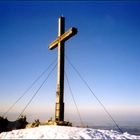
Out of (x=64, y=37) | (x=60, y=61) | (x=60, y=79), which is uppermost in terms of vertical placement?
(x=64, y=37)

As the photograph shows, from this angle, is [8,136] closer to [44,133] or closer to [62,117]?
[44,133]

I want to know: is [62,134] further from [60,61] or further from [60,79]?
[60,61]

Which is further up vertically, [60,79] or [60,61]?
[60,61]

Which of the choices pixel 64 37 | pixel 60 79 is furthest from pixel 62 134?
pixel 64 37

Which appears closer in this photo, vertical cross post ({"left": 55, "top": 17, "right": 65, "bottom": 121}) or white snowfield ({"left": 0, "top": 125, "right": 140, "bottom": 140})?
white snowfield ({"left": 0, "top": 125, "right": 140, "bottom": 140})

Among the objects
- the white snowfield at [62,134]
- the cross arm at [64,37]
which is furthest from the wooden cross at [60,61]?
the white snowfield at [62,134]

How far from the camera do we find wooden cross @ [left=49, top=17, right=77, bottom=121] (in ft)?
33.3

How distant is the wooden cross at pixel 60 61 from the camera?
1016 centimetres

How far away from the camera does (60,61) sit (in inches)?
424

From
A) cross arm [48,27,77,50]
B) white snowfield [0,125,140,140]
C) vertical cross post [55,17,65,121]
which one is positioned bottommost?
white snowfield [0,125,140,140]

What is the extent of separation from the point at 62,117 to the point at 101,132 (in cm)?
238

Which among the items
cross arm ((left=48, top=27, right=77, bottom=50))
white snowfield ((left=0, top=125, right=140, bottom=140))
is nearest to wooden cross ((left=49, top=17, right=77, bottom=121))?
cross arm ((left=48, top=27, right=77, bottom=50))

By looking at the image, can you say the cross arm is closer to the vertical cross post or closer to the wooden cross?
the wooden cross

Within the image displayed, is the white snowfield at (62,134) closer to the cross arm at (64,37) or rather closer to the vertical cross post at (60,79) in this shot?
the vertical cross post at (60,79)
